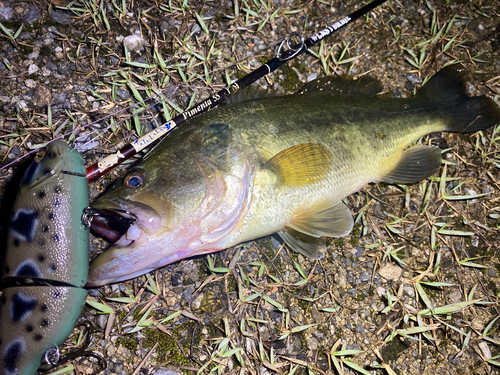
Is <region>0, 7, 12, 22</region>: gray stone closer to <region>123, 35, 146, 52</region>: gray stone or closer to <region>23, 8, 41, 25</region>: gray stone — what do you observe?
<region>23, 8, 41, 25</region>: gray stone

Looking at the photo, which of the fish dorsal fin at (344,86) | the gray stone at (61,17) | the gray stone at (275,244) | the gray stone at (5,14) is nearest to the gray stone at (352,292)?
the gray stone at (275,244)

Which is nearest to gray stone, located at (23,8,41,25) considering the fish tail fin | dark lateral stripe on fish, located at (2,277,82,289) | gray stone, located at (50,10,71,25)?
gray stone, located at (50,10,71,25)

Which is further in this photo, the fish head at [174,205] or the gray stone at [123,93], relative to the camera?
the gray stone at [123,93]

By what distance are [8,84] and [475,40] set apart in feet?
15.6

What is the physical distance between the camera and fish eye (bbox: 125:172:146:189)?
212 centimetres

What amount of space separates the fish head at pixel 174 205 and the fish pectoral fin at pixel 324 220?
54 centimetres

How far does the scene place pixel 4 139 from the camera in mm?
2801

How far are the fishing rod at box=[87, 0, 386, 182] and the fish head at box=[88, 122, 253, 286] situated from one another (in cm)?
43

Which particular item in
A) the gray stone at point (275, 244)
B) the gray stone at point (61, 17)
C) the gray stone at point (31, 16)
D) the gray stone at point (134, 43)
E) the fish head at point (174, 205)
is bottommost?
the gray stone at point (275, 244)

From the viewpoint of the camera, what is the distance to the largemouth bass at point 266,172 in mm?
2068

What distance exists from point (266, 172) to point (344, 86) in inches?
53.1

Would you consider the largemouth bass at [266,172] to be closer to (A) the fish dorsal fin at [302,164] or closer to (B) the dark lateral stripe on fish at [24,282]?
(A) the fish dorsal fin at [302,164]

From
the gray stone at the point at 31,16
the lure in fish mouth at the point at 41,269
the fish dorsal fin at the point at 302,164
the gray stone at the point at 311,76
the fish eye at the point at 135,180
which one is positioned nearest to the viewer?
the lure in fish mouth at the point at 41,269

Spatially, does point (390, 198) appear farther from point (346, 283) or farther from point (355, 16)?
point (355, 16)
